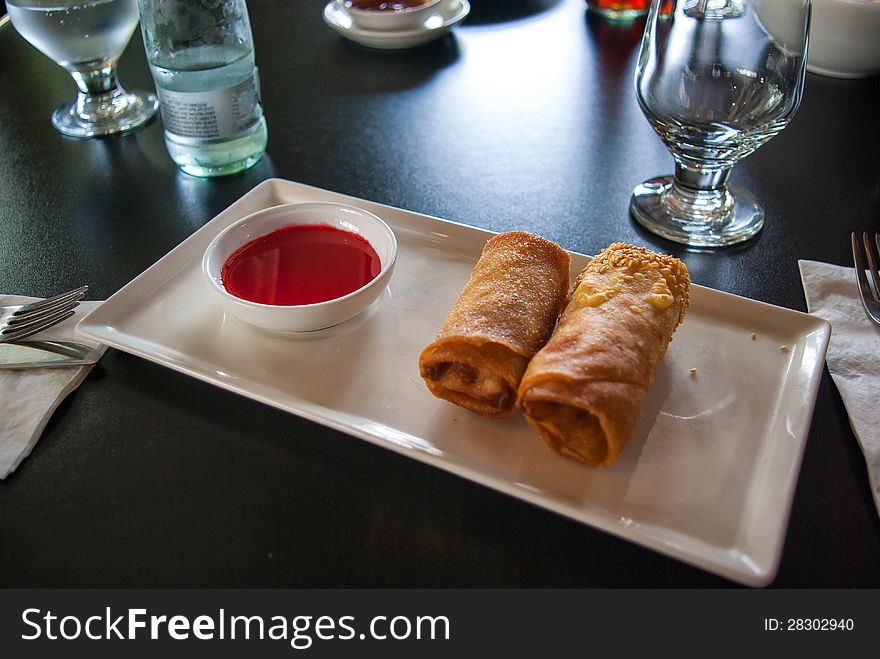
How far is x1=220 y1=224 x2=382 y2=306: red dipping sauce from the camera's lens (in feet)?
3.36

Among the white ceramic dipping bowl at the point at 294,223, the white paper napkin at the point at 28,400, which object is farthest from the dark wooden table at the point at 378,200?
the white ceramic dipping bowl at the point at 294,223

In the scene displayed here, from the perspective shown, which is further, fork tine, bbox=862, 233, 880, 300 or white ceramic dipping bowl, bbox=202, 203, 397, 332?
fork tine, bbox=862, 233, 880, 300

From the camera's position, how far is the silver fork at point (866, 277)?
3.55 feet

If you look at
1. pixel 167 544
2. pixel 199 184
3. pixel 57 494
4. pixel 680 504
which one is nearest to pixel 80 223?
pixel 199 184

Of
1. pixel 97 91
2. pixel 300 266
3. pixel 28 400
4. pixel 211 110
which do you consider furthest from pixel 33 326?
pixel 97 91

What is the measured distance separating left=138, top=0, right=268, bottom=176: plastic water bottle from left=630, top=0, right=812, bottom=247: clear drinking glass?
71cm

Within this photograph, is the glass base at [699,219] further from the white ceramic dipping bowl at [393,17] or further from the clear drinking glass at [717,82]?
the white ceramic dipping bowl at [393,17]

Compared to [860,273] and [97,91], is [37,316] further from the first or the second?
[860,273]

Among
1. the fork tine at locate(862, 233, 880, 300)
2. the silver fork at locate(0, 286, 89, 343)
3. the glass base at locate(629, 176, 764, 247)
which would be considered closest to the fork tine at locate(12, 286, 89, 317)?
the silver fork at locate(0, 286, 89, 343)

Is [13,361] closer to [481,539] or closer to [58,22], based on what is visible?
[481,539]

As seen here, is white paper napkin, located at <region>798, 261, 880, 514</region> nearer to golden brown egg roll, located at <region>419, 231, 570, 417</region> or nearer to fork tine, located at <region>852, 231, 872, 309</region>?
fork tine, located at <region>852, 231, 872, 309</region>

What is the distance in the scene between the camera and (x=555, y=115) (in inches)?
66.6

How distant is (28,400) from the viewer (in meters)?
0.92

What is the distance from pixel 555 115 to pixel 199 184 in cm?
79
